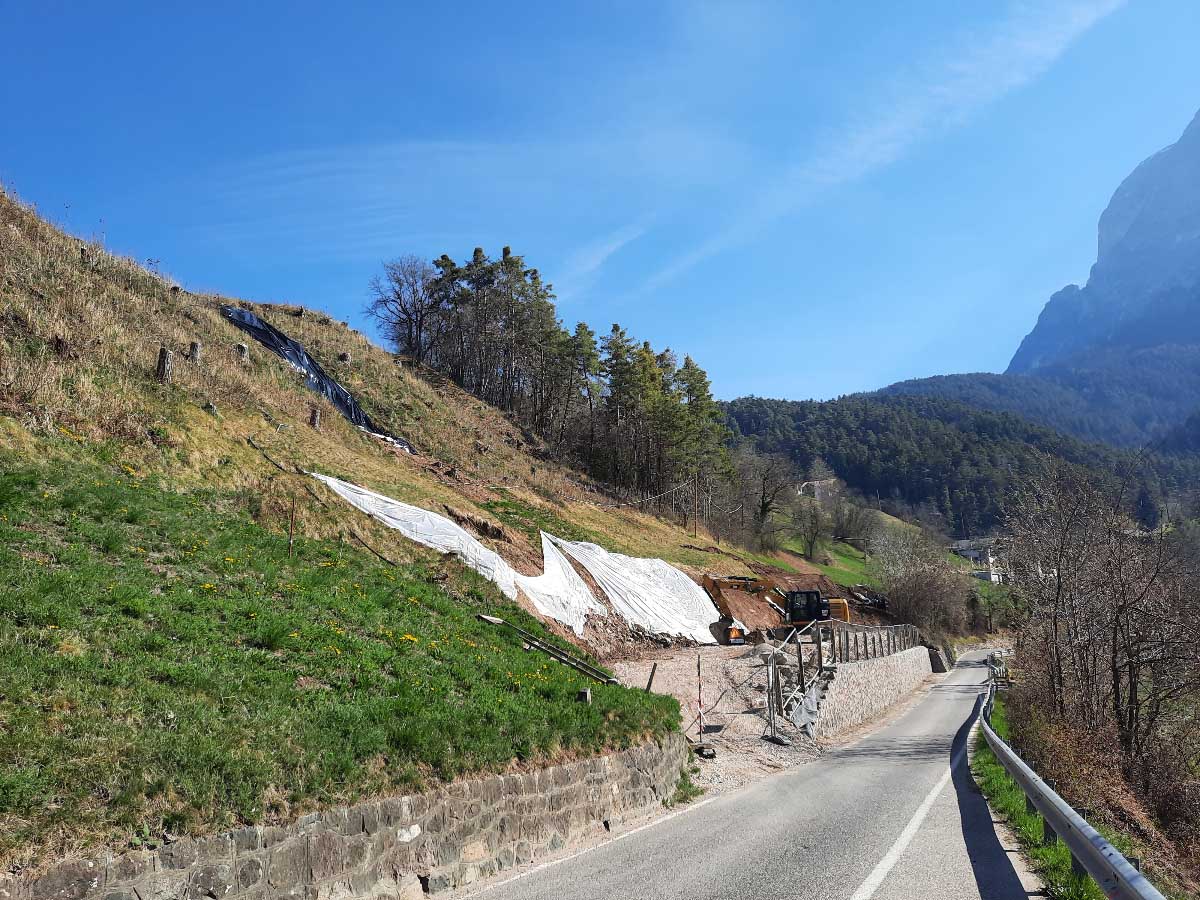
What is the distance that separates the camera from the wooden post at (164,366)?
1827 centimetres

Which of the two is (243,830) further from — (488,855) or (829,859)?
(829,859)

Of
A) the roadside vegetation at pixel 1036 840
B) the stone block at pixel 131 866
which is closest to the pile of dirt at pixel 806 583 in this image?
the roadside vegetation at pixel 1036 840

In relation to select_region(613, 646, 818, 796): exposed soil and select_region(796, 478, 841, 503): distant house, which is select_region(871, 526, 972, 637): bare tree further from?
select_region(613, 646, 818, 796): exposed soil

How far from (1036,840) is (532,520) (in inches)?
854

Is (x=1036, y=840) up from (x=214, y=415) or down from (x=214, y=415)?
down

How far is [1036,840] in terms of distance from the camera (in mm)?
8602

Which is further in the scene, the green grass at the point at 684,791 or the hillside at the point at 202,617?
the green grass at the point at 684,791

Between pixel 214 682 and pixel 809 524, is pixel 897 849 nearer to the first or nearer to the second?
pixel 214 682

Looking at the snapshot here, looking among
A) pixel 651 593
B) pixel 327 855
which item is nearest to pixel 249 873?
pixel 327 855

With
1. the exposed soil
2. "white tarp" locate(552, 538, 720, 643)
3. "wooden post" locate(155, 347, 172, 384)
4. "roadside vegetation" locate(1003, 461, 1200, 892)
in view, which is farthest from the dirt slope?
"roadside vegetation" locate(1003, 461, 1200, 892)

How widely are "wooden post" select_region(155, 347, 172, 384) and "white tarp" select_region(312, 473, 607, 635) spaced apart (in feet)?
14.7

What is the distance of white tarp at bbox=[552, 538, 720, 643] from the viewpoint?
974 inches

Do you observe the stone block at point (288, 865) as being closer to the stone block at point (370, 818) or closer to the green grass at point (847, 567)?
the stone block at point (370, 818)

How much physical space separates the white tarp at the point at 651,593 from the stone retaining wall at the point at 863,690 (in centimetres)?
526
